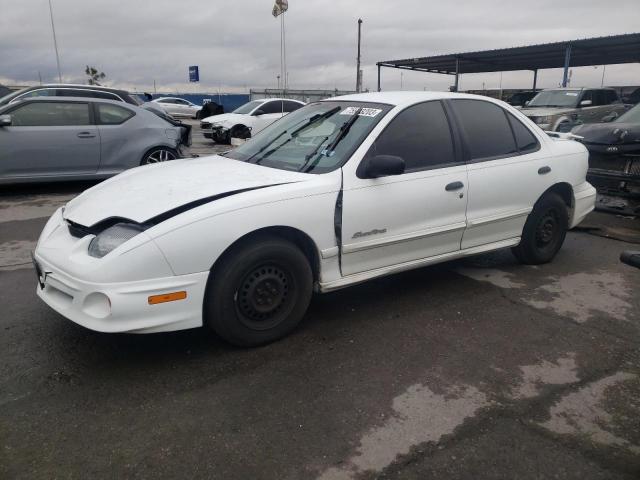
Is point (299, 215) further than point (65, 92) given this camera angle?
No

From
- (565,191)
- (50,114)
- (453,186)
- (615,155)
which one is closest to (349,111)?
(453,186)

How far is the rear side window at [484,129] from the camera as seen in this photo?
409 cm

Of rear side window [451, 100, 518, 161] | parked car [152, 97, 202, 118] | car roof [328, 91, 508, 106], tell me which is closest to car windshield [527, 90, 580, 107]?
rear side window [451, 100, 518, 161]

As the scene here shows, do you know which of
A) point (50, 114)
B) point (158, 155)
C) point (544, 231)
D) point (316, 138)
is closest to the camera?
point (316, 138)

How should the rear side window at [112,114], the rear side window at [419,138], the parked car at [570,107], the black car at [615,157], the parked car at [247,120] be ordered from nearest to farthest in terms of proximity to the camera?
the rear side window at [419,138], the black car at [615,157], the rear side window at [112,114], the parked car at [570,107], the parked car at [247,120]

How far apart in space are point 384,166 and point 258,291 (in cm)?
115

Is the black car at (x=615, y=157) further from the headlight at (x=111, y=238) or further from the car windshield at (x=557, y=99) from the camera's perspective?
the car windshield at (x=557, y=99)

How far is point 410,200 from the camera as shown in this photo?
3604 millimetres

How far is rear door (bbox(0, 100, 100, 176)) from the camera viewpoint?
7410 millimetres

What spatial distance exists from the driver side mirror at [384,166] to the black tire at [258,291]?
28.6 inches

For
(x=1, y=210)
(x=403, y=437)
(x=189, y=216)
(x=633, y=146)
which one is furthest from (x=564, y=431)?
(x=1, y=210)

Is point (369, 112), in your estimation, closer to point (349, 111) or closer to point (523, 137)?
point (349, 111)

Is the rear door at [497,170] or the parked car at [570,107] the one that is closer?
the rear door at [497,170]

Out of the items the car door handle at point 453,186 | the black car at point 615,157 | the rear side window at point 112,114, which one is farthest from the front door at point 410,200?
the rear side window at point 112,114
